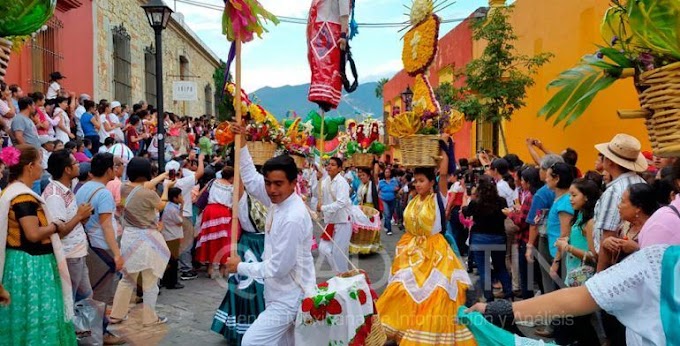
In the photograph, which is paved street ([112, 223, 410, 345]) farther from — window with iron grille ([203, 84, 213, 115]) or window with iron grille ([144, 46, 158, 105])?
window with iron grille ([203, 84, 213, 115])

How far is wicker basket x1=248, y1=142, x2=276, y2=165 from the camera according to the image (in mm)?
6313

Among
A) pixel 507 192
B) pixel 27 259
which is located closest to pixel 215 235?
pixel 507 192

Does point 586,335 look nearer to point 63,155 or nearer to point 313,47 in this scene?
point 313,47

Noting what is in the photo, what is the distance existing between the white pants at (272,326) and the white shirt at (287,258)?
46 mm

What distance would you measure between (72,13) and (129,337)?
420 inches

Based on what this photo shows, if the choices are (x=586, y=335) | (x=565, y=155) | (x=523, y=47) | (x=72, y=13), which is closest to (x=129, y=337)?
(x=586, y=335)

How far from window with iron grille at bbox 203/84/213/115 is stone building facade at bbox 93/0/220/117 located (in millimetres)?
5856

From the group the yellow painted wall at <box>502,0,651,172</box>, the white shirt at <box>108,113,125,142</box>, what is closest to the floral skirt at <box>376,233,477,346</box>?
the yellow painted wall at <box>502,0,651,172</box>

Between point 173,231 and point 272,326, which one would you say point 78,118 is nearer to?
point 173,231

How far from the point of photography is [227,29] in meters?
4.70

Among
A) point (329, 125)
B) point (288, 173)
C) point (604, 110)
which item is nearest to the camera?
point (288, 173)

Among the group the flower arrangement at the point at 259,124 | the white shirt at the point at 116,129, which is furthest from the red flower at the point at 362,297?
the white shirt at the point at 116,129

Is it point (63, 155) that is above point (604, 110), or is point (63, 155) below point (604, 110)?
below

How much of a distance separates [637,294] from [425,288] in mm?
3239
